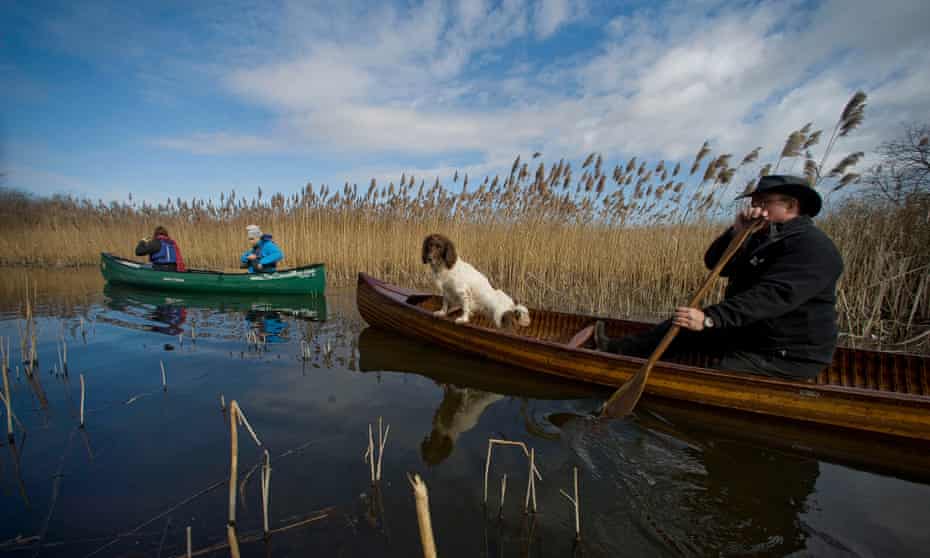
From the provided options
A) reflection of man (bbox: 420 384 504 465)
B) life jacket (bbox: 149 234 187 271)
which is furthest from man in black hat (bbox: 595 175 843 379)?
life jacket (bbox: 149 234 187 271)

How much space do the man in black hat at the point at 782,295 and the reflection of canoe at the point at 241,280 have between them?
23.8 ft

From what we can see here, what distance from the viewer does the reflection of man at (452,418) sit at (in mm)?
2738

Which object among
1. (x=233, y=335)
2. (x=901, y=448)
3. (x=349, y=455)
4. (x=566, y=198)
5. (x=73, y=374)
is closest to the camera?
(x=349, y=455)

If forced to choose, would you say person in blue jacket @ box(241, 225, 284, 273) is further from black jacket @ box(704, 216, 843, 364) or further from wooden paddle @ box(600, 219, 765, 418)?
black jacket @ box(704, 216, 843, 364)

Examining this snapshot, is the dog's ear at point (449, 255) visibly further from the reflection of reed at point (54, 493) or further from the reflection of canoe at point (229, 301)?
the reflection of reed at point (54, 493)

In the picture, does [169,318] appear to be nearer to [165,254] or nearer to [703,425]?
[165,254]

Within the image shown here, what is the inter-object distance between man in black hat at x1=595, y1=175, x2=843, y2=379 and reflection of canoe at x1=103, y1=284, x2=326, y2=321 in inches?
238

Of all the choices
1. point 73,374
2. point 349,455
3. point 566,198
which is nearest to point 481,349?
point 349,455

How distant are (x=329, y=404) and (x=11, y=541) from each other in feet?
6.08

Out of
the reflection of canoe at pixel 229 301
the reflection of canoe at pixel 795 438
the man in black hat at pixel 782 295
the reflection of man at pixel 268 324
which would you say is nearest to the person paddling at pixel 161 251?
the reflection of canoe at pixel 229 301

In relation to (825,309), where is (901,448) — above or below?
below

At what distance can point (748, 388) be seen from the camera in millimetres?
3094

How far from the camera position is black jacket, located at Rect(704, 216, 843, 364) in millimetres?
2816

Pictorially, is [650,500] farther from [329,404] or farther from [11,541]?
[11,541]
